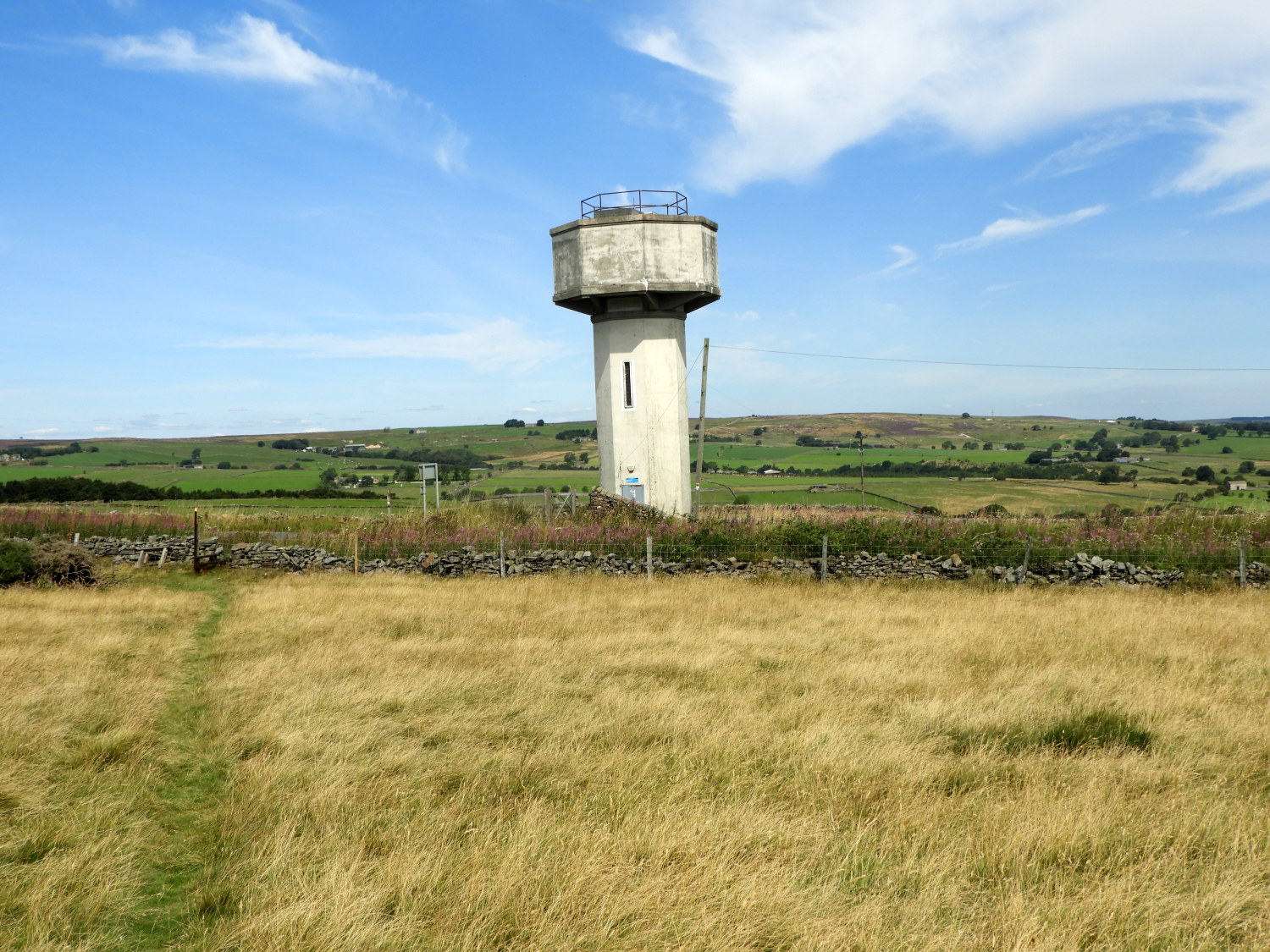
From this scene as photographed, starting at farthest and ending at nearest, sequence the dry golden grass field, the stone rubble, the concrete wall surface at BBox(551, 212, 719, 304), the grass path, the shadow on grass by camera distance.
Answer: the concrete wall surface at BBox(551, 212, 719, 304) → the stone rubble → the shadow on grass → the grass path → the dry golden grass field

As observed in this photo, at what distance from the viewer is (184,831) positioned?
267 inches

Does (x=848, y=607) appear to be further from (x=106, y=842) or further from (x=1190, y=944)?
(x=106, y=842)

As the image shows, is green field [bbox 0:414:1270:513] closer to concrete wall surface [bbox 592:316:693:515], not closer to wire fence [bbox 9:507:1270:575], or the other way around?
wire fence [bbox 9:507:1270:575]

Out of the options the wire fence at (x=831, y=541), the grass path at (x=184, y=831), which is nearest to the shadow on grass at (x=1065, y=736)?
the grass path at (x=184, y=831)

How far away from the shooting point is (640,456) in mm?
26719

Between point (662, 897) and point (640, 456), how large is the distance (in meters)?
21.5

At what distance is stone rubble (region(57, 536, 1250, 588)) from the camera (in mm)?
19125

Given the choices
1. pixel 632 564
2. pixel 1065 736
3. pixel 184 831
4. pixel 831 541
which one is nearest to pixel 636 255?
pixel 632 564

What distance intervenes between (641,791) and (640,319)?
20.5 metres

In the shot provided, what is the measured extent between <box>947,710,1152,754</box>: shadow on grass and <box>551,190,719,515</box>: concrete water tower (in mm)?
18086

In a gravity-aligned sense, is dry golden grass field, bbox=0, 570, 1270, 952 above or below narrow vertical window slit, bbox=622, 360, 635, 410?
below

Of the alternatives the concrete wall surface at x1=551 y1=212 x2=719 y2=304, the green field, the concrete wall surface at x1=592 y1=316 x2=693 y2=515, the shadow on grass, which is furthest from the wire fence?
the shadow on grass

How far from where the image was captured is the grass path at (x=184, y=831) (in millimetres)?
5411

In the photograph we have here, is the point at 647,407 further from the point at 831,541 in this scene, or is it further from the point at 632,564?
the point at 831,541
